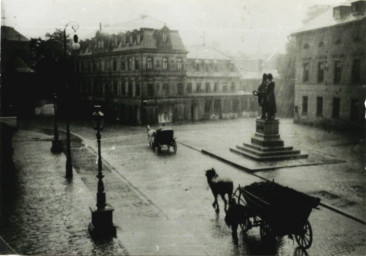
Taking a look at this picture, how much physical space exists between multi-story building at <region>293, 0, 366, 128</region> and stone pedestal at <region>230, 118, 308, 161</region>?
11927 mm

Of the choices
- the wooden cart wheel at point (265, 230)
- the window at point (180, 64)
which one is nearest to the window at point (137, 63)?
the window at point (180, 64)

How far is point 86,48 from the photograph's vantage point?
47.9 metres

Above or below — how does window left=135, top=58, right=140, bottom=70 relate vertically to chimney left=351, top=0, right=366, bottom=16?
below

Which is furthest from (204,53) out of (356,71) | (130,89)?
(356,71)

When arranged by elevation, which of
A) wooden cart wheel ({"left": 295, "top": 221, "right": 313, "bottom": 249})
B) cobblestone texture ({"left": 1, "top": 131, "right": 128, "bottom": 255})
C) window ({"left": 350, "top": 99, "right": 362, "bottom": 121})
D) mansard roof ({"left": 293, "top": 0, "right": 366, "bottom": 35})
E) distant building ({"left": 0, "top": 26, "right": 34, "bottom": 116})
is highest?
mansard roof ({"left": 293, "top": 0, "right": 366, "bottom": 35})

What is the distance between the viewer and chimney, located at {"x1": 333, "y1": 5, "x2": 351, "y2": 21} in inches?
1151

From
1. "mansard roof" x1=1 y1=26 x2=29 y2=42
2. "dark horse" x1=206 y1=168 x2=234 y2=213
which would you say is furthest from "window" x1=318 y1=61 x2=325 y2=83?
"mansard roof" x1=1 y1=26 x2=29 y2=42

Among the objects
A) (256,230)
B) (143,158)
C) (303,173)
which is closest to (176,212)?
(256,230)

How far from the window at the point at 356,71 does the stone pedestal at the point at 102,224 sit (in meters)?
26.6

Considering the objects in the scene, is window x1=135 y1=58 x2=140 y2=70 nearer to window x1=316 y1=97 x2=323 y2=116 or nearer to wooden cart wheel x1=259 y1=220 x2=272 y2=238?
window x1=316 y1=97 x2=323 y2=116

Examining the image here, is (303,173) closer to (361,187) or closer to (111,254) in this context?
(361,187)

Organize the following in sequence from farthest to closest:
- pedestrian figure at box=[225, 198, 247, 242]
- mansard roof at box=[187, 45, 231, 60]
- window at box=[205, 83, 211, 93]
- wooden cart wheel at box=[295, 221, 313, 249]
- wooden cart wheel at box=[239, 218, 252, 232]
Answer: window at box=[205, 83, 211, 93], mansard roof at box=[187, 45, 231, 60], wooden cart wheel at box=[239, 218, 252, 232], pedestrian figure at box=[225, 198, 247, 242], wooden cart wheel at box=[295, 221, 313, 249]

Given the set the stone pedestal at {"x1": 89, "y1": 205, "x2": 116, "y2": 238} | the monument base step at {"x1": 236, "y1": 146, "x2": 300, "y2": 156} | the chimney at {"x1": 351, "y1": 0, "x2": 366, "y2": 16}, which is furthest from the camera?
the chimney at {"x1": 351, "y1": 0, "x2": 366, "y2": 16}

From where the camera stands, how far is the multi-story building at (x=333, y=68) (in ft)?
95.9
